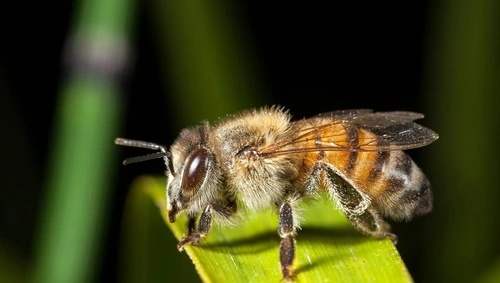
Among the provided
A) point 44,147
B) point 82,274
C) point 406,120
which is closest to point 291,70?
point 44,147

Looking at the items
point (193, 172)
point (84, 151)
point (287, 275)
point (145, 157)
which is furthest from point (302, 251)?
point (84, 151)

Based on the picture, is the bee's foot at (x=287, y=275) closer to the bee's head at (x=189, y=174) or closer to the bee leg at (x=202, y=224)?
the bee leg at (x=202, y=224)

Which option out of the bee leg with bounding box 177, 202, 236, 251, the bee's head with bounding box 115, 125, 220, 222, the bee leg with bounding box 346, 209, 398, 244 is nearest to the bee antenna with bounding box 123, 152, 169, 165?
the bee's head with bounding box 115, 125, 220, 222

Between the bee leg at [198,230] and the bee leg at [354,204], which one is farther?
the bee leg at [354,204]

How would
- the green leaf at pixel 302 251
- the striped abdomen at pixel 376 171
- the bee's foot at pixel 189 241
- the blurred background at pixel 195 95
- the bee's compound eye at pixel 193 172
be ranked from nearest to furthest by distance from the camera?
the green leaf at pixel 302 251, the bee's foot at pixel 189 241, the bee's compound eye at pixel 193 172, the striped abdomen at pixel 376 171, the blurred background at pixel 195 95

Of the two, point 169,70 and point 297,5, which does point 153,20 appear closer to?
point 169,70

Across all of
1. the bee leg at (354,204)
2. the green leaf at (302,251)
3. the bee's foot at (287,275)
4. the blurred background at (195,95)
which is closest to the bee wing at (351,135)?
the bee leg at (354,204)

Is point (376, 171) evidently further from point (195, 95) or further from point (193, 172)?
point (195, 95)
